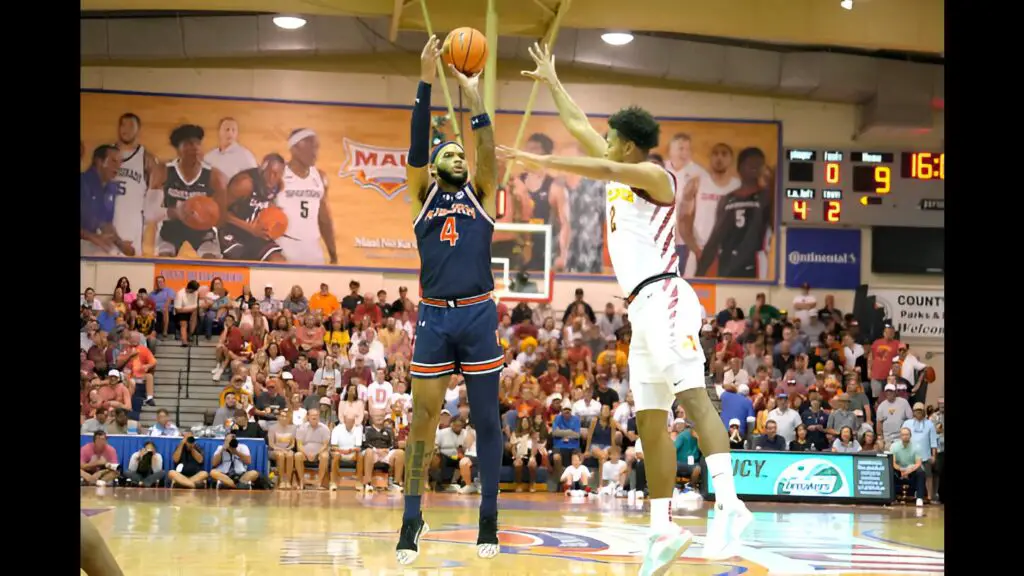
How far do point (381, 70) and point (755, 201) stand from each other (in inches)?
335

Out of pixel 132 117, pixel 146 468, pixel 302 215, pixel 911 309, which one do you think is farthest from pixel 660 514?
pixel 911 309

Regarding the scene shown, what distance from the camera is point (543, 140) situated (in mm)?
24469

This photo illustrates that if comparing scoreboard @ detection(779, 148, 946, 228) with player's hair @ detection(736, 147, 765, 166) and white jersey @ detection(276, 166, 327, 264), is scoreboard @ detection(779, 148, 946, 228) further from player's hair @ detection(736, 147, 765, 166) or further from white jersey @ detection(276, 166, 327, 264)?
white jersey @ detection(276, 166, 327, 264)

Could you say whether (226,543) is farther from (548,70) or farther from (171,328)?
(171,328)

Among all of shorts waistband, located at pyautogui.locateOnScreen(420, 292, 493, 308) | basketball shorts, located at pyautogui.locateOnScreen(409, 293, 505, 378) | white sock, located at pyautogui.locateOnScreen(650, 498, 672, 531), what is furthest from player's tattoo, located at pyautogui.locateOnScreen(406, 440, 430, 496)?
white sock, located at pyautogui.locateOnScreen(650, 498, 672, 531)

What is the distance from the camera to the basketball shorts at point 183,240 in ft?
77.9

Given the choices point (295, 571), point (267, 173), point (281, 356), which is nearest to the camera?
point (295, 571)

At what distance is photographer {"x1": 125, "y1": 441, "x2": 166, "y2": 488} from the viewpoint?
52.5 feet

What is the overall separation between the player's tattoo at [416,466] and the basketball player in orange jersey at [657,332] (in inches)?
53.1

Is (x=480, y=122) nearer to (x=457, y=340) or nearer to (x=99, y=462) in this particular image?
(x=457, y=340)

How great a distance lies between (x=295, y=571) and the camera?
6801 mm

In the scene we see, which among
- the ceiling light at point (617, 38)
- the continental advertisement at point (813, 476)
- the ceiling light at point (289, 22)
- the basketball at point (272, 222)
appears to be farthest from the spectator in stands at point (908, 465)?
the ceiling light at point (289, 22)
